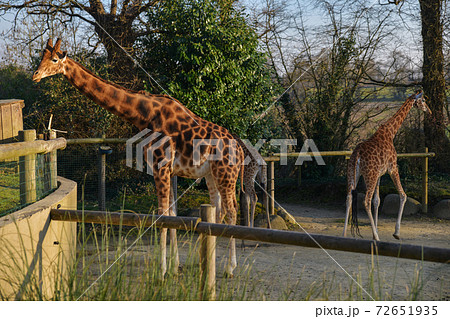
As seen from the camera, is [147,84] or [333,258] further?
[147,84]

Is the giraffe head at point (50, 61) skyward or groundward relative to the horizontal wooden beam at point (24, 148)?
skyward

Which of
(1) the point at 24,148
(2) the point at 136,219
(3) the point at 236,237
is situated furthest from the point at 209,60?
(3) the point at 236,237

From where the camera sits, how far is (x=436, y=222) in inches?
353

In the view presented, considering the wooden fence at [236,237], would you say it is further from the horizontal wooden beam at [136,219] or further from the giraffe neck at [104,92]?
the giraffe neck at [104,92]

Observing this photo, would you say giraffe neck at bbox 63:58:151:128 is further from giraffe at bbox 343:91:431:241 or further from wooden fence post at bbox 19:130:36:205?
giraffe at bbox 343:91:431:241

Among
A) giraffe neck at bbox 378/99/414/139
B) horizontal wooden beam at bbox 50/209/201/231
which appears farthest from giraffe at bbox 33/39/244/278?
giraffe neck at bbox 378/99/414/139

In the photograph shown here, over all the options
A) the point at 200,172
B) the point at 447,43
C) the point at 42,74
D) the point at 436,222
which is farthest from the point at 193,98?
the point at 447,43

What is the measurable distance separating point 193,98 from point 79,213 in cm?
480

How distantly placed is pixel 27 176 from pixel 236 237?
2099 millimetres

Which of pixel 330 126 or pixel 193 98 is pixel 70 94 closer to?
pixel 193 98

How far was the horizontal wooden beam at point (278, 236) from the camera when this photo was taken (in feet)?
8.94

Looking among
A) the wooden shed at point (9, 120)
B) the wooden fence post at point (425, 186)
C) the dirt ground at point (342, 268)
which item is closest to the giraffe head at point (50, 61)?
the wooden shed at point (9, 120)

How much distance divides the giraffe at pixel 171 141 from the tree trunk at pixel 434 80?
8.37 metres

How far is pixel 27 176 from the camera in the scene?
411cm
